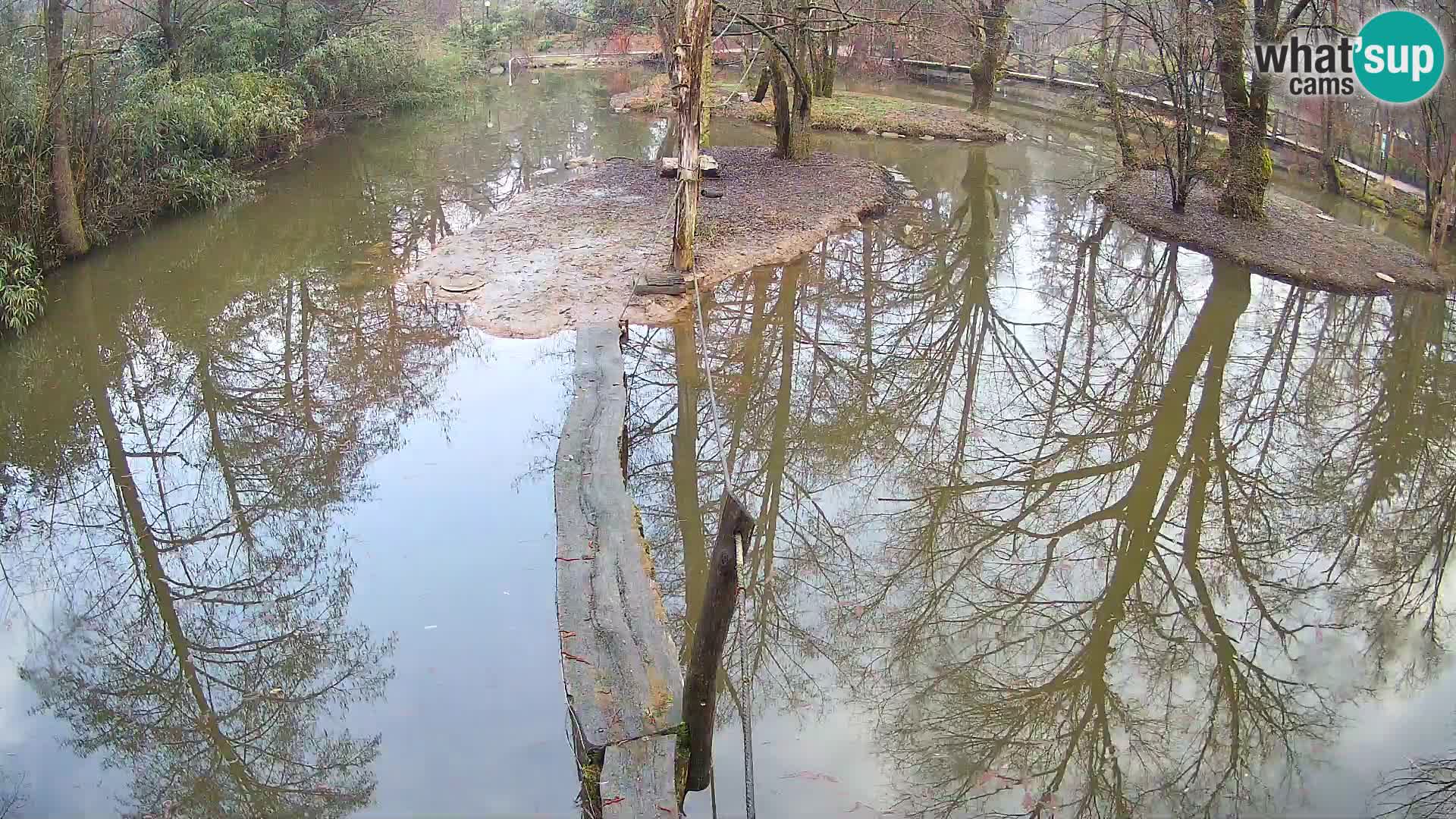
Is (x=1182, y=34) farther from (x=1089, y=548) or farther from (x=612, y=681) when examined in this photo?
(x=612, y=681)

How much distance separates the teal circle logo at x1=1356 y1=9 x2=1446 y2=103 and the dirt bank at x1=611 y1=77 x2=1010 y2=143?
6.96m

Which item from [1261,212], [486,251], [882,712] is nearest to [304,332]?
[486,251]

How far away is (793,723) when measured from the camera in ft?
15.7

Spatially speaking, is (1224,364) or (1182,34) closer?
(1224,364)

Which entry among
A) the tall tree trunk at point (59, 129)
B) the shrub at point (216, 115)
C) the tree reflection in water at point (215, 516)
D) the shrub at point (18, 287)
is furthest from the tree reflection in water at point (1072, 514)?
the shrub at point (216, 115)

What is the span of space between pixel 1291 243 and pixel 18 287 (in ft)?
44.2

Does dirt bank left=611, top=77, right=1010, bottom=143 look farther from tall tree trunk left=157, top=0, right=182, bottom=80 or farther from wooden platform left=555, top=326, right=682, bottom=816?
wooden platform left=555, top=326, right=682, bottom=816

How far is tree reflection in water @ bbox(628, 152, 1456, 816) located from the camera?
4.77 meters

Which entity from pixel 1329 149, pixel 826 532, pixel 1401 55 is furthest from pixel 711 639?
pixel 1329 149

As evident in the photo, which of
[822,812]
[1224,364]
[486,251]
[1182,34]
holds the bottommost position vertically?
[822,812]

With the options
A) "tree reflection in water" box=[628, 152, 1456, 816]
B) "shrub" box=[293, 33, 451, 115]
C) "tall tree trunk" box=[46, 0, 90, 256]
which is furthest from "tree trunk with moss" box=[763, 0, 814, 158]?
"shrub" box=[293, 33, 451, 115]

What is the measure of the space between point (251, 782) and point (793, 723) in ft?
8.19
